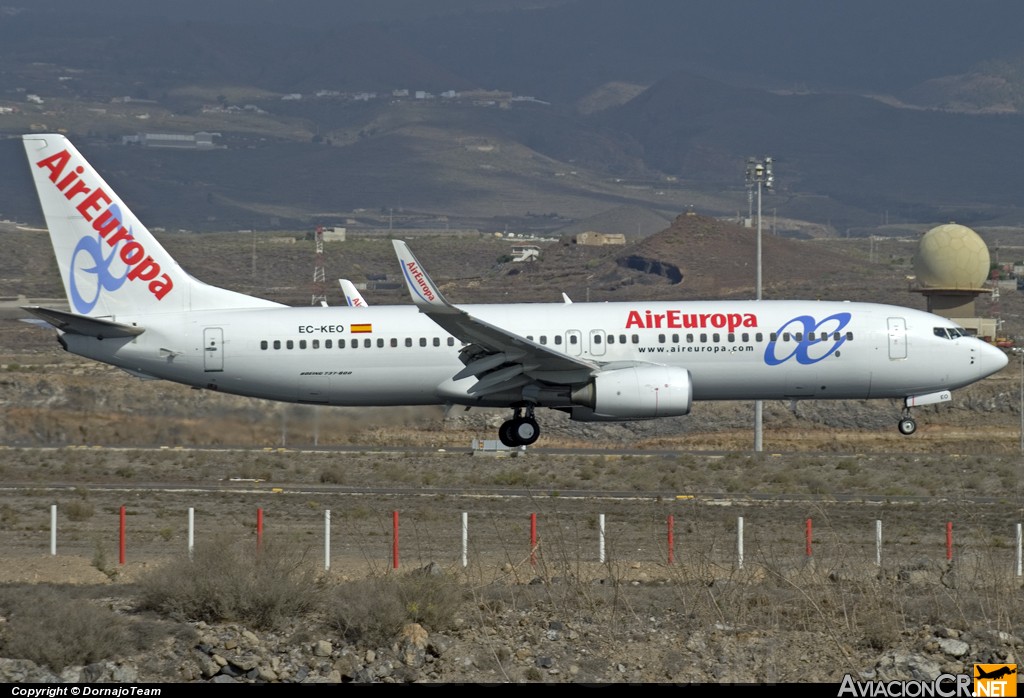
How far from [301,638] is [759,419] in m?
35.3

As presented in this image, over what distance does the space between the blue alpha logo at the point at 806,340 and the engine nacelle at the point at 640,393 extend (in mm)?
3121

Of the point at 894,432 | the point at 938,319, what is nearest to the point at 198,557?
the point at 938,319

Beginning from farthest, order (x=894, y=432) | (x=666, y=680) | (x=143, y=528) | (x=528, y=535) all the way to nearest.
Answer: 1. (x=894, y=432)
2. (x=143, y=528)
3. (x=528, y=535)
4. (x=666, y=680)

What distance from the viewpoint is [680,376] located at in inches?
1580

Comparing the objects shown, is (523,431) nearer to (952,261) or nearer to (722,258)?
(952,261)

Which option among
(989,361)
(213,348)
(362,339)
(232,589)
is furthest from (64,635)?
(989,361)

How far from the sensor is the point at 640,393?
3975 centimetres

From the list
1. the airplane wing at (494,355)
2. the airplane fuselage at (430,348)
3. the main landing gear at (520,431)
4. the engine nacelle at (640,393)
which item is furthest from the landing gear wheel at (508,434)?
the engine nacelle at (640,393)

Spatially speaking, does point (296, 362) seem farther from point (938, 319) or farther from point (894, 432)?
point (894, 432)

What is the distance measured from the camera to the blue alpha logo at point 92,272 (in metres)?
42.1

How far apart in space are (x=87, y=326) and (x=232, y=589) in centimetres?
1791

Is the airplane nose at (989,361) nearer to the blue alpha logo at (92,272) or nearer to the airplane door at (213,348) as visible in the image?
the airplane door at (213,348)

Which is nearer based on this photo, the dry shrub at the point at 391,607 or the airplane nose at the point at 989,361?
the dry shrub at the point at 391,607

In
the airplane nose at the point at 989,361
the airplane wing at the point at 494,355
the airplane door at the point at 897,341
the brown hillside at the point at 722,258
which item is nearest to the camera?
the airplane wing at the point at 494,355
